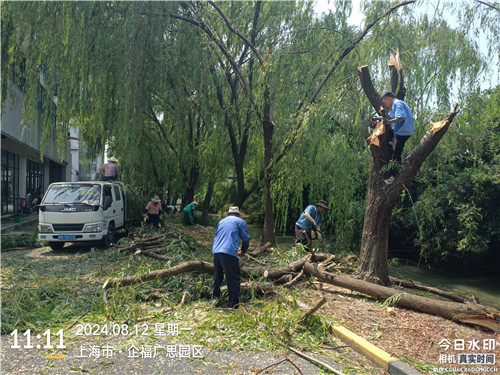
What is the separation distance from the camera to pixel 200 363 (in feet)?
13.5

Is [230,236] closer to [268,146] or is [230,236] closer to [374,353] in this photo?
[374,353]

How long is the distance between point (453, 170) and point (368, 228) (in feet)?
19.6

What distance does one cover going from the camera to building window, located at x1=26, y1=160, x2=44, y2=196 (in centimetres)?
2153

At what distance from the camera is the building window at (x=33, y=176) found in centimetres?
2153

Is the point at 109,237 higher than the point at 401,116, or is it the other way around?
the point at 401,116

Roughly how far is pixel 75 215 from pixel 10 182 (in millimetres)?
10729

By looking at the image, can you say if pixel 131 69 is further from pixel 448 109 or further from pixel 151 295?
pixel 448 109

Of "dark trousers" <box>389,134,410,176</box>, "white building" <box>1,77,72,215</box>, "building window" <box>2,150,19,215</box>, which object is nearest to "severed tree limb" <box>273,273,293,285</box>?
"dark trousers" <box>389,134,410,176</box>

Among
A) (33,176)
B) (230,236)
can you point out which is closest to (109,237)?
(230,236)

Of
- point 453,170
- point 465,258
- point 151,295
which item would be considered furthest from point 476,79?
point 151,295

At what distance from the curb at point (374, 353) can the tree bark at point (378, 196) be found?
7.32 ft

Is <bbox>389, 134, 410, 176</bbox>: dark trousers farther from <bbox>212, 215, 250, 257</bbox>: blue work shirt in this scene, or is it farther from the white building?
the white building

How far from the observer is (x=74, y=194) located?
35.4ft

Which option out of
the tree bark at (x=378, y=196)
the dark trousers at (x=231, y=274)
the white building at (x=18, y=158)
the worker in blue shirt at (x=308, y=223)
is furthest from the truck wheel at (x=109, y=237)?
the tree bark at (x=378, y=196)
